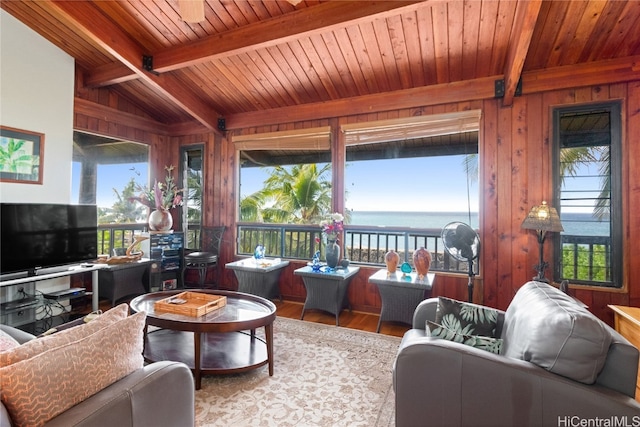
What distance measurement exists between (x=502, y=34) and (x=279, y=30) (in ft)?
6.76

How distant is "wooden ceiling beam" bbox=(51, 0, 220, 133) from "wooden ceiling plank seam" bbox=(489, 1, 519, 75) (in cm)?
364

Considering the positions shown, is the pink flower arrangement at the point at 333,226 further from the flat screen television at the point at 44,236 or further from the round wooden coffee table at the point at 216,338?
the flat screen television at the point at 44,236

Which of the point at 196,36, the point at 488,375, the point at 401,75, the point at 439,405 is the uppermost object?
the point at 196,36

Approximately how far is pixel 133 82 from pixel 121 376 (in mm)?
4387

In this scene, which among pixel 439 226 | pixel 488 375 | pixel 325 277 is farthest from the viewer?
pixel 439 226

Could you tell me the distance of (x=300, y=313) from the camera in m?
3.88

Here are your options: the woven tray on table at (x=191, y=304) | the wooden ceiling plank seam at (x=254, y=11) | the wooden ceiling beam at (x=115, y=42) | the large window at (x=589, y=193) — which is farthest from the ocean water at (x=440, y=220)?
the wooden ceiling beam at (x=115, y=42)

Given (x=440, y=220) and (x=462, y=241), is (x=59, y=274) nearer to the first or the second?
(x=462, y=241)

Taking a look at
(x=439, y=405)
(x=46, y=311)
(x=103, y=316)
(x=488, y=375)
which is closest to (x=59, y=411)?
(x=103, y=316)

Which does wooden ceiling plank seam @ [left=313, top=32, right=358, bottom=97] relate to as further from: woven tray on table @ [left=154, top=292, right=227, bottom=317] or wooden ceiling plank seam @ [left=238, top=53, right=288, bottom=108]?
woven tray on table @ [left=154, top=292, right=227, bottom=317]

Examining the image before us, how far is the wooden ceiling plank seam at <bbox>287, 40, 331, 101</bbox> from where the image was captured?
3378mm

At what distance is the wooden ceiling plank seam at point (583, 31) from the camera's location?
2546mm

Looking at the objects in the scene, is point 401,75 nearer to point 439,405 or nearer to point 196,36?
point 196,36

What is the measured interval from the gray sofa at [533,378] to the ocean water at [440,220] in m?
2.22
